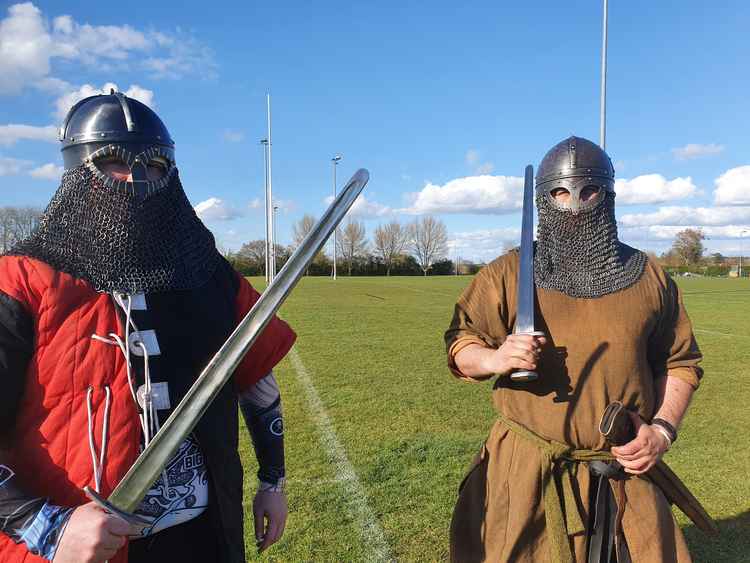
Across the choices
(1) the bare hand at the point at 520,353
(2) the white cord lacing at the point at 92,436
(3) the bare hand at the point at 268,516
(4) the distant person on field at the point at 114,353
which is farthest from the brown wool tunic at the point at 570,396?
(2) the white cord lacing at the point at 92,436

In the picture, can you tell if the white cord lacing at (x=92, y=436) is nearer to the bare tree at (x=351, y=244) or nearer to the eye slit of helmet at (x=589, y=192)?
the eye slit of helmet at (x=589, y=192)

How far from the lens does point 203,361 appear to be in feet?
5.57

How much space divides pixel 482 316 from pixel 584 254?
19.0 inches

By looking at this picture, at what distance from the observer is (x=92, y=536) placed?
50.1 inches

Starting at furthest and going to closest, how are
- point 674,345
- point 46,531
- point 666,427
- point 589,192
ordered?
point 589,192 → point 674,345 → point 666,427 → point 46,531

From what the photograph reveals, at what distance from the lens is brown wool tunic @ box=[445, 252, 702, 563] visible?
83.4 inches

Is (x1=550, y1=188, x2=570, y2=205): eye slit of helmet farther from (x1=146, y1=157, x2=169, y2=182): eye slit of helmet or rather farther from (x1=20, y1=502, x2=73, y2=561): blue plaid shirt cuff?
(x1=20, y1=502, x2=73, y2=561): blue plaid shirt cuff

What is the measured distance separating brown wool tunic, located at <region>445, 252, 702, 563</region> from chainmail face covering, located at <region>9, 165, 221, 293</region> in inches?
46.1

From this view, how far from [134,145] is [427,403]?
578 centimetres

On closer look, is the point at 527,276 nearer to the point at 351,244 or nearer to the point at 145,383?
the point at 145,383

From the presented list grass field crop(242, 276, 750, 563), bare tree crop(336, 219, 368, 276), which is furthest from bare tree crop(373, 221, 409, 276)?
grass field crop(242, 276, 750, 563)

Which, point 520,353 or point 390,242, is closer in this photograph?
point 520,353

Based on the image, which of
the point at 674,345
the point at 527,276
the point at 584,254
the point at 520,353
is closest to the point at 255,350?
the point at 520,353

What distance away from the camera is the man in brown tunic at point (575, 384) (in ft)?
6.91
